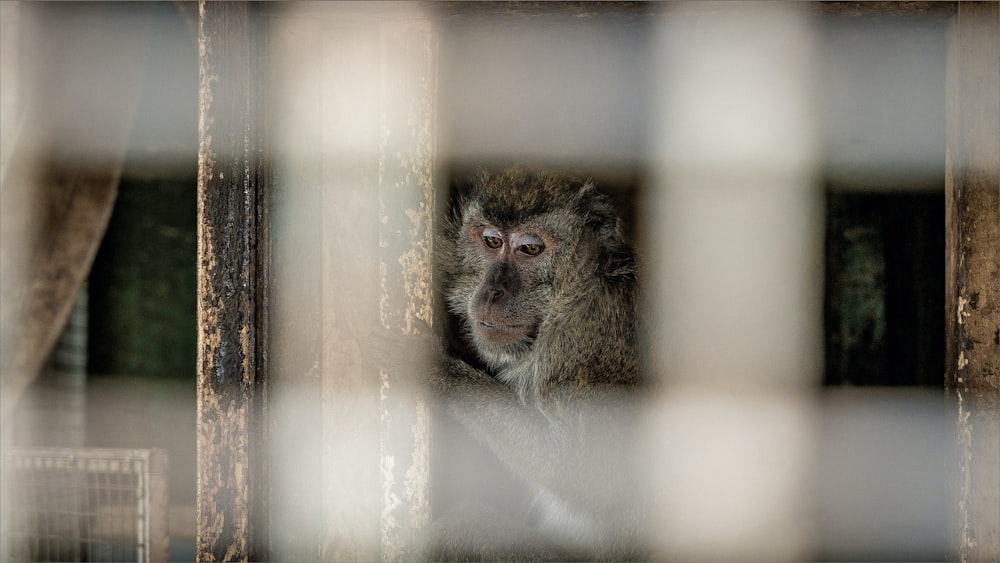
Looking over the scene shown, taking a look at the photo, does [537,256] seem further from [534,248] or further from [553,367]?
[553,367]

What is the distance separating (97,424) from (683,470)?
3.24m

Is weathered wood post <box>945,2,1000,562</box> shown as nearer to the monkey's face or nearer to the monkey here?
the monkey

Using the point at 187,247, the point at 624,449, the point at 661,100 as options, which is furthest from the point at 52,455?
the point at 661,100

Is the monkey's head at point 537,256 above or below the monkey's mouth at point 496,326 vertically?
above

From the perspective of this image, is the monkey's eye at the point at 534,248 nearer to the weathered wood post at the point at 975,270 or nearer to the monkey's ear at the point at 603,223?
the monkey's ear at the point at 603,223

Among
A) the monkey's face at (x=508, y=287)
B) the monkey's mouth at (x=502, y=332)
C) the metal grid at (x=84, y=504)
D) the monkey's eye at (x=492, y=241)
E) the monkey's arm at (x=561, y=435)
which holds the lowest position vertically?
the metal grid at (x=84, y=504)

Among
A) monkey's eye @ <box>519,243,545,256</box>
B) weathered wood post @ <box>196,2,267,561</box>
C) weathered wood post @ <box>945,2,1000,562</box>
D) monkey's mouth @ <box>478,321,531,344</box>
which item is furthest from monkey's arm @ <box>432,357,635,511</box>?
weathered wood post @ <box>945,2,1000,562</box>

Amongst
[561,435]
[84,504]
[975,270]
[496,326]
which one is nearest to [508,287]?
[496,326]

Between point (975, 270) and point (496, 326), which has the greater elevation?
point (975, 270)

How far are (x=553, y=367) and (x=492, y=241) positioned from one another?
444 millimetres

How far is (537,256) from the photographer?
2352 millimetres

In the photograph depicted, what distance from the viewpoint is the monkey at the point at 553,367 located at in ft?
7.13

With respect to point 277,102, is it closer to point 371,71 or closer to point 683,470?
point 371,71

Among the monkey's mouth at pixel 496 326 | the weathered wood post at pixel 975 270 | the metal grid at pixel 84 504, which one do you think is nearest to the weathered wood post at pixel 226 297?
the monkey's mouth at pixel 496 326
